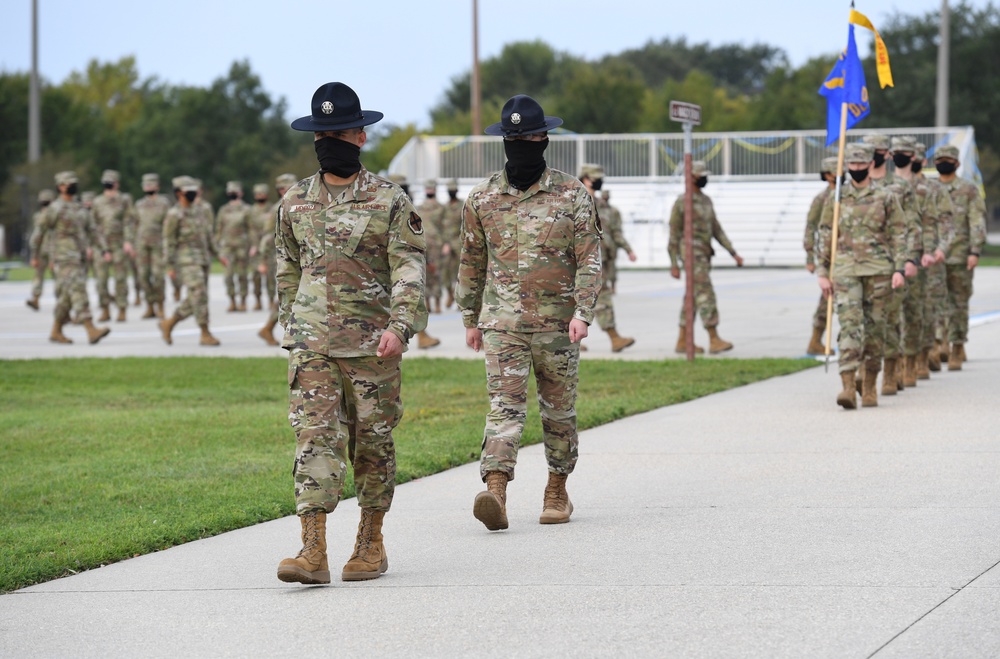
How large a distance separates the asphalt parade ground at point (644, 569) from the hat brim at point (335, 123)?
6.08 ft

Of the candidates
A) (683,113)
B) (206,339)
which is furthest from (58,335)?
(683,113)

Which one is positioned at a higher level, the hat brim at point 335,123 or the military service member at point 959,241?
the hat brim at point 335,123

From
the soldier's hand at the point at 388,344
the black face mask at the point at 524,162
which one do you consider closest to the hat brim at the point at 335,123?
the soldier's hand at the point at 388,344

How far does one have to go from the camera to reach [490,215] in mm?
8000

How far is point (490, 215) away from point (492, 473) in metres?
1.25

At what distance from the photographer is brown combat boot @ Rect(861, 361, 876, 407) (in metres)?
12.5

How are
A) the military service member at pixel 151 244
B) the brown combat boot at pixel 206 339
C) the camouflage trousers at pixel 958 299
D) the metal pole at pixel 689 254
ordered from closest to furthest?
the camouflage trousers at pixel 958 299 < the metal pole at pixel 689 254 < the brown combat boot at pixel 206 339 < the military service member at pixel 151 244

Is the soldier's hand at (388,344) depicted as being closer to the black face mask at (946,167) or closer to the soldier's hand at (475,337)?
the soldier's hand at (475,337)

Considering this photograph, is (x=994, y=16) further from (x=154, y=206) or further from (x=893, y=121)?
(x=154, y=206)

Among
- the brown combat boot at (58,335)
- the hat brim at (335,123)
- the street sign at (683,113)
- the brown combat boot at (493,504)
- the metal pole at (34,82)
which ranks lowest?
the brown combat boot at (58,335)

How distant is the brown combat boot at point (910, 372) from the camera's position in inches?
554

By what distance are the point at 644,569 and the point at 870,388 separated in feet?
20.4

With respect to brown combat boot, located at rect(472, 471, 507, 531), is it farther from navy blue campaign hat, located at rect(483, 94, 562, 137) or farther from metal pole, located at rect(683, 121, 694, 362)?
metal pole, located at rect(683, 121, 694, 362)

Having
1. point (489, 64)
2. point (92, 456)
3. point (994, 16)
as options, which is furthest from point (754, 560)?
point (489, 64)
